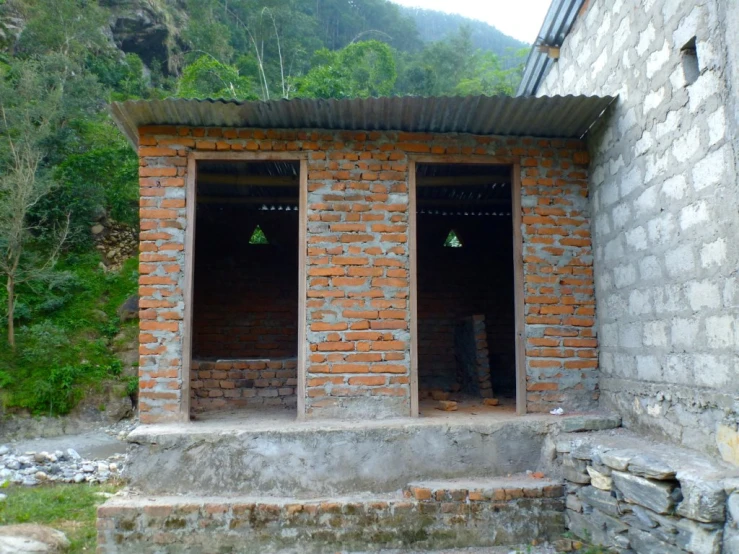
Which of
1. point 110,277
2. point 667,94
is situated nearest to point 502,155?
point 667,94

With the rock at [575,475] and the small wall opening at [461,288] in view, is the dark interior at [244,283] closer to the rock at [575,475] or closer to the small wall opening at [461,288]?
the small wall opening at [461,288]

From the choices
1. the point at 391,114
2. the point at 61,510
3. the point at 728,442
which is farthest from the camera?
the point at 61,510

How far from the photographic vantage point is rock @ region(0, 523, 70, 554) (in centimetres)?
455

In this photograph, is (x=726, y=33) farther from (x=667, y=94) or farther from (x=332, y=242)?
(x=332, y=242)

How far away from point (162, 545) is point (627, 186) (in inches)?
185

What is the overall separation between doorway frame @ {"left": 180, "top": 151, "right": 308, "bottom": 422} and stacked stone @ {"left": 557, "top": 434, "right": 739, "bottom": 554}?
2.37 metres

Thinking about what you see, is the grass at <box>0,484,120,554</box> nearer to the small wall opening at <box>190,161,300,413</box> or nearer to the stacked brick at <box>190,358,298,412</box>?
the stacked brick at <box>190,358,298,412</box>

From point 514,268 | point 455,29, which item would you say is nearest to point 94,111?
point 514,268

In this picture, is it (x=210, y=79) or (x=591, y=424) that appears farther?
(x=210, y=79)

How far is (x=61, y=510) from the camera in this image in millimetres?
5949

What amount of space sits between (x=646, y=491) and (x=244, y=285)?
21.5 ft

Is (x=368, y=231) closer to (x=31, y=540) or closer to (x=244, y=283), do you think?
(x=31, y=540)

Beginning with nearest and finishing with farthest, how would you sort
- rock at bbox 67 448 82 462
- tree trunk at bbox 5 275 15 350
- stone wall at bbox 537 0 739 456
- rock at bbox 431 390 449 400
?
stone wall at bbox 537 0 739 456 → rock at bbox 431 390 449 400 → rock at bbox 67 448 82 462 → tree trunk at bbox 5 275 15 350

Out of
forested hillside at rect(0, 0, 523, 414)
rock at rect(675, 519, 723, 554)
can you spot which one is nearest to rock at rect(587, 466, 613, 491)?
rock at rect(675, 519, 723, 554)
